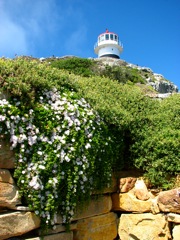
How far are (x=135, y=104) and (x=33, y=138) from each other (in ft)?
10.2

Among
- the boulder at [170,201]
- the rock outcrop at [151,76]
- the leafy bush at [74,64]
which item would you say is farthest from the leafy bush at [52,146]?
the rock outcrop at [151,76]

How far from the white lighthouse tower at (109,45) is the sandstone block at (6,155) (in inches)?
2062

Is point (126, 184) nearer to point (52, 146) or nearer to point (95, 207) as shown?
point (95, 207)

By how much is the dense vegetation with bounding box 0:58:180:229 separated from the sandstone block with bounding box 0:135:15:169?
0.09 metres

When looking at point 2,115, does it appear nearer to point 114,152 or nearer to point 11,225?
point 11,225

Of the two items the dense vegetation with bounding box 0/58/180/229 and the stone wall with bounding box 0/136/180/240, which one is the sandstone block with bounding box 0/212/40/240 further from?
the dense vegetation with bounding box 0/58/180/229

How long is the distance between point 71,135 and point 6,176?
1170mm

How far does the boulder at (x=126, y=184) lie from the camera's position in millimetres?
6035

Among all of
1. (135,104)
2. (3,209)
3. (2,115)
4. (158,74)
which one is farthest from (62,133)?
(158,74)

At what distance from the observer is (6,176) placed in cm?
452

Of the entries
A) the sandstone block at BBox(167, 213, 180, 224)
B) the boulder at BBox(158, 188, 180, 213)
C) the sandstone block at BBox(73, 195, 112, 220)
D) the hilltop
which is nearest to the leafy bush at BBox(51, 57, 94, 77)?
the hilltop

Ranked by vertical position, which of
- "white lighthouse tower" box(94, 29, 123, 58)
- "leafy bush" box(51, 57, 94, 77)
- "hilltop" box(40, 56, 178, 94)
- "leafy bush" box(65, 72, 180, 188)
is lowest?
"leafy bush" box(65, 72, 180, 188)

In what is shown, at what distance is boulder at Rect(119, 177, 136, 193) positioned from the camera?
604cm

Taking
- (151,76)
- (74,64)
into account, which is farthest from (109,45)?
(74,64)
